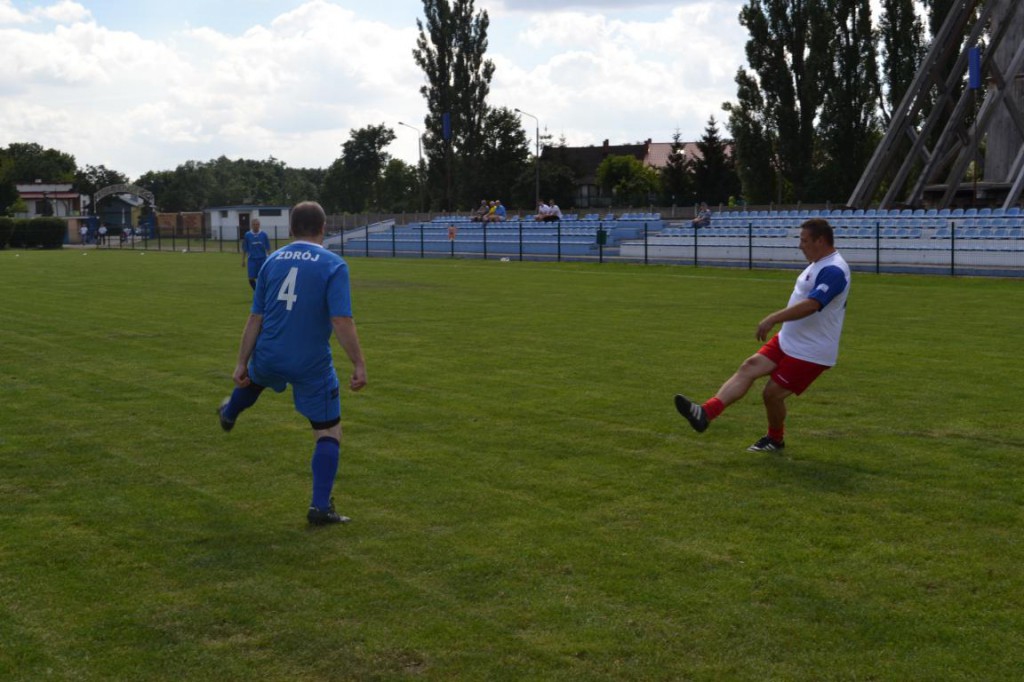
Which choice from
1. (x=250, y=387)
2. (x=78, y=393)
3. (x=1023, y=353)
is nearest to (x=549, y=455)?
(x=250, y=387)

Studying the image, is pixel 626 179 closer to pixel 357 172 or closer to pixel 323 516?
pixel 357 172

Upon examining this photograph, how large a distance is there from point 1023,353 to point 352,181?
357ft

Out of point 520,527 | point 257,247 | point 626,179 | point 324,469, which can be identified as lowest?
point 520,527

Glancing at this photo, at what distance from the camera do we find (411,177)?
108375 millimetres

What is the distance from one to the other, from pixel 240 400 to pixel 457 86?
6630 cm

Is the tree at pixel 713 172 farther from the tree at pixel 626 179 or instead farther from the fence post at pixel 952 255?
the fence post at pixel 952 255

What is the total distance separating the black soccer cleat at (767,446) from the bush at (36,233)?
6787 centimetres

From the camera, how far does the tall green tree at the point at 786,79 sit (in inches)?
2077

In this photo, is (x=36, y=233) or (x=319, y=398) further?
(x=36, y=233)

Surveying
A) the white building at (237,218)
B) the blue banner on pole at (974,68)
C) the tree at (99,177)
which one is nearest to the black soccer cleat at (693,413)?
the blue banner on pole at (974,68)

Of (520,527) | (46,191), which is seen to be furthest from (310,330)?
(46,191)

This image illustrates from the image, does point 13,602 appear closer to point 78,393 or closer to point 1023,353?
point 78,393

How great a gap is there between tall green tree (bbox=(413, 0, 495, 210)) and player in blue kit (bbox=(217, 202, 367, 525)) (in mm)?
65621

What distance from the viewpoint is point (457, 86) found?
71188 millimetres
